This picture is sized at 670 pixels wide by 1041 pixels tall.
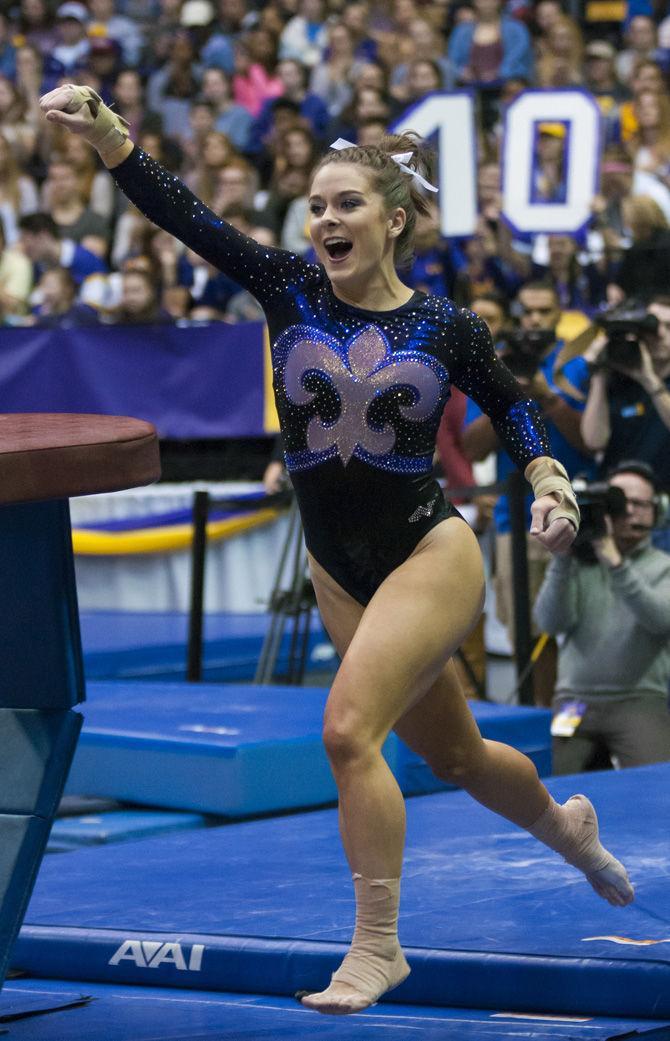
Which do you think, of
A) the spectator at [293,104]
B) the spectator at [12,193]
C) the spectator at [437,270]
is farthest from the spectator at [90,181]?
the spectator at [437,270]

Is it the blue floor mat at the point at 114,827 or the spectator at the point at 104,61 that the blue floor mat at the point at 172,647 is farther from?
the spectator at the point at 104,61

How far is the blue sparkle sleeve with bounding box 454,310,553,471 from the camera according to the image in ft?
9.59

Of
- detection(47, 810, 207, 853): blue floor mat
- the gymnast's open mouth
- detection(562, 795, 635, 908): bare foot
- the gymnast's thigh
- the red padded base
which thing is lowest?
detection(47, 810, 207, 853): blue floor mat

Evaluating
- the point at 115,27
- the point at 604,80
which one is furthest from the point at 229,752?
the point at 115,27

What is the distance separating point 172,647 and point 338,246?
4.57 m

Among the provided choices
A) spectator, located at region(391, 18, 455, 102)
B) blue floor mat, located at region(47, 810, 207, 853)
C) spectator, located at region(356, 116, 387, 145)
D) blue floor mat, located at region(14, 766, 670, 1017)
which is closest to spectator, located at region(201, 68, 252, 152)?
spectator, located at region(391, 18, 455, 102)

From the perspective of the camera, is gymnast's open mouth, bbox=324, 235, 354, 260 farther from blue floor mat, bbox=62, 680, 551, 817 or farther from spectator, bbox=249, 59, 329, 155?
spectator, bbox=249, 59, 329, 155

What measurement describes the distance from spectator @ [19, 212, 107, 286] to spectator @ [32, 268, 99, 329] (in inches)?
5.3

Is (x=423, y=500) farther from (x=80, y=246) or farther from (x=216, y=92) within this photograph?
(x=216, y=92)

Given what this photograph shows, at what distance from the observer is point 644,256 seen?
6.82 m

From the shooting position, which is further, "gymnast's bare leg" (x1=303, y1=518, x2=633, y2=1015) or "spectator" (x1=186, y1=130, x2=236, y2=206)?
"spectator" (x1=186, y1=130, x2=236, y2=206)

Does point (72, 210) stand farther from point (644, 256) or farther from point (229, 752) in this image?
point (229, 752)

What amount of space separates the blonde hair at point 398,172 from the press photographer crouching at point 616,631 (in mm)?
2085

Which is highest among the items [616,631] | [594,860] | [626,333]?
[626,333]
